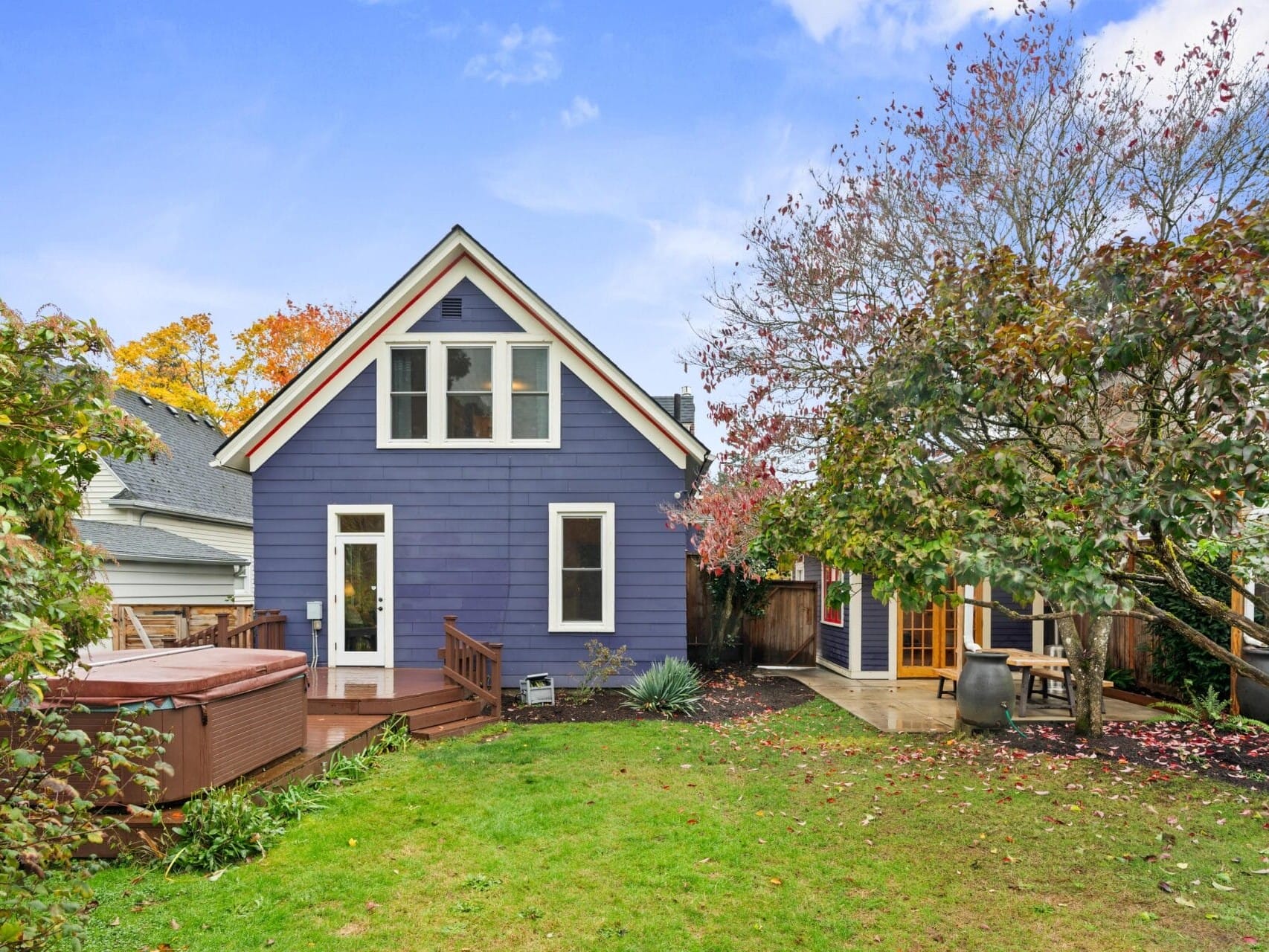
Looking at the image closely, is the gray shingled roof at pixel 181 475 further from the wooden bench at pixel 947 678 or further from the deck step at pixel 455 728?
the wooden bench at pixel 947 678

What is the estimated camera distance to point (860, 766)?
24.0ft

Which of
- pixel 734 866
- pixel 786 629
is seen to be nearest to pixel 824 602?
pixel 786 629

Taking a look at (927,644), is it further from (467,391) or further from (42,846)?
(42,846)

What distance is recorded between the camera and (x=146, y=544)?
1523cm

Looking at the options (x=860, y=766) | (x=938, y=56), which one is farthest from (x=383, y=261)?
(x=860, y=766)

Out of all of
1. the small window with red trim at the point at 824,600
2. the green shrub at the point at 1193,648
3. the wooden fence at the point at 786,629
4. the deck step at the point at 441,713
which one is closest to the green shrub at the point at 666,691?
the deck step at the point at 441,713

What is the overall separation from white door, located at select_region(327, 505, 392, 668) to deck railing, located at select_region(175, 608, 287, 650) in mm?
669

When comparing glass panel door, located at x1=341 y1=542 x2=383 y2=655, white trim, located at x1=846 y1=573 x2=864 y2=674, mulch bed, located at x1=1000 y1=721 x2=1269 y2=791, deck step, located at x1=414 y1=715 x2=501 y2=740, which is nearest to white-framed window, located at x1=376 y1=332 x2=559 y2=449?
glass panel door, located at x1=341 y1=542 x2=383 y2=655

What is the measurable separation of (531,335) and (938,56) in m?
6.53

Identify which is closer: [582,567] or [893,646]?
[582,567]

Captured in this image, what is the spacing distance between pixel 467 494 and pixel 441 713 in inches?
127

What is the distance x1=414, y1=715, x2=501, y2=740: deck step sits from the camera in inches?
332

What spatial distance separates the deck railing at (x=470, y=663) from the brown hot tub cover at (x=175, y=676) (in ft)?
9.15

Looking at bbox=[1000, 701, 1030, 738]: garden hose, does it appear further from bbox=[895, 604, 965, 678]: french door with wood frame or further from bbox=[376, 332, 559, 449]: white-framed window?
bbox=[376, 332, 559, 449]: white-framed window
